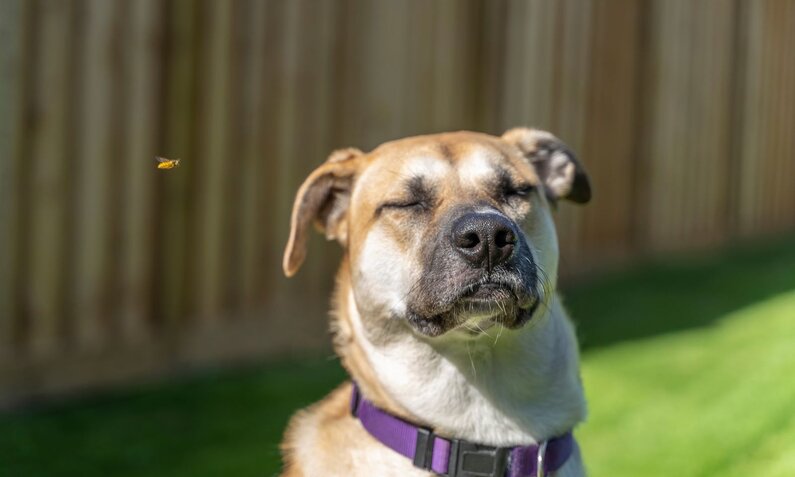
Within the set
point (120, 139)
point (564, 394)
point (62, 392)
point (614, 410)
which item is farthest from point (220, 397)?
point (564, 394)

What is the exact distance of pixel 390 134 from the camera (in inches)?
296

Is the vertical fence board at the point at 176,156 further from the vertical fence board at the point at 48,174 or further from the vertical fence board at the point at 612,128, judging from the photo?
the vertical fence board at the point at 612,128

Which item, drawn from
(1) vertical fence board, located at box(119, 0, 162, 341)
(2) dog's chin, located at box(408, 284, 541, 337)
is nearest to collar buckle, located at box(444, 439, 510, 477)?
(2) dog's chin, located at box(408, 284, 541, 337)

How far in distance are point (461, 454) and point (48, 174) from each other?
3562 mm

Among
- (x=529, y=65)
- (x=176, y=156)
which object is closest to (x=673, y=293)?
(x=529, y=65)

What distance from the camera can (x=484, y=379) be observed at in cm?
337

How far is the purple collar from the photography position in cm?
317

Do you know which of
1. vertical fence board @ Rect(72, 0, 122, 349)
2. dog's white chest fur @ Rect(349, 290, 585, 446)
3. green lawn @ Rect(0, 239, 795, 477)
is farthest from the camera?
vertical fence board @ Rect(72, 0, 122, 349)

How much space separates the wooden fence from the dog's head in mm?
2573

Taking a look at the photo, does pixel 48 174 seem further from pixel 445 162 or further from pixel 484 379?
pixel 484 379

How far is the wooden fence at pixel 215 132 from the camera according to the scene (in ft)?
19.3

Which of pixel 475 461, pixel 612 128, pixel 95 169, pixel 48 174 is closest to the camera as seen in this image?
pixel 475 461

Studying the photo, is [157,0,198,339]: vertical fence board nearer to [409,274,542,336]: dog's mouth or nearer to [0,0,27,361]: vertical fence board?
[0,0,27,361]: vertical fence board

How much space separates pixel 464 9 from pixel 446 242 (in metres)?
5.01
